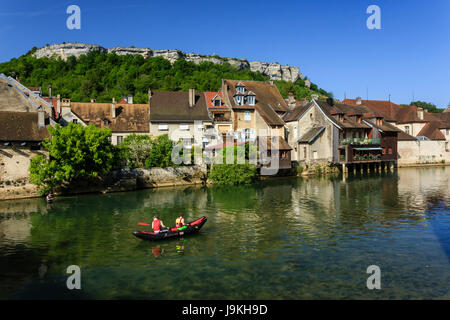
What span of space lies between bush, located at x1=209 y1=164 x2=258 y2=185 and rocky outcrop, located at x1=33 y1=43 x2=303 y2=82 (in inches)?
4213

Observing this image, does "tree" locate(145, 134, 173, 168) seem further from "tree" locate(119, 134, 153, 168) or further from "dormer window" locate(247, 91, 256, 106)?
"dormer window" locate(247, 91, 256, 106)

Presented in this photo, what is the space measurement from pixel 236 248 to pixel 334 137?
42710 millimetres

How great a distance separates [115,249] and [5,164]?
23.3 metres

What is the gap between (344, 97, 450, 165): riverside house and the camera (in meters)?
71.4

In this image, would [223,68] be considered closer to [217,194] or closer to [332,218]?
[217,194]

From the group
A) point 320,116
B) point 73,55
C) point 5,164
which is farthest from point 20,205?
point 73,55

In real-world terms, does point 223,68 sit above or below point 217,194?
above

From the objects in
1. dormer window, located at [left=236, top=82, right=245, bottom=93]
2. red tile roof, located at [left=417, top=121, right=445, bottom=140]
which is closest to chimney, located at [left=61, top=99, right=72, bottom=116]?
dormer window, located at [left=236, top=82, right=245, bottom=93]

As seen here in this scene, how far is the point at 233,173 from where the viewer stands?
157 feet

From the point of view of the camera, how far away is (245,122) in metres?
59.1

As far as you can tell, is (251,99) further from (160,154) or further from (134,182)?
(134,182)

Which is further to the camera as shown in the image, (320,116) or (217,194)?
(320,116)

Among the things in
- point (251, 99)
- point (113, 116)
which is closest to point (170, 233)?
point (113, 116)
